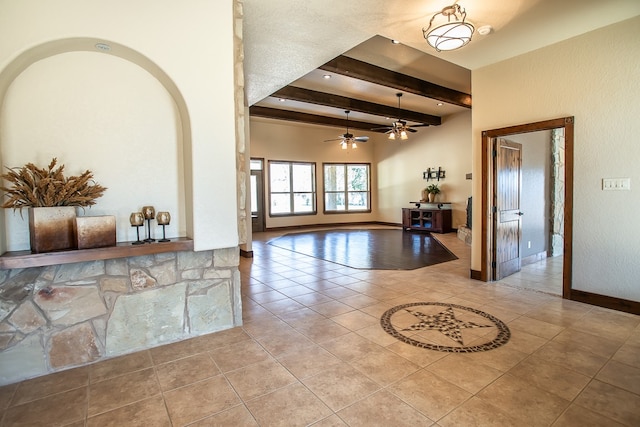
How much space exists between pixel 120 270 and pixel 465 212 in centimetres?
931

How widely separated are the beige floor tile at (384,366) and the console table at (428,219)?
7.94 m

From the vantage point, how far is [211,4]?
277cm

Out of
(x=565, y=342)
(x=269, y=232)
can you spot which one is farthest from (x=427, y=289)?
(x=269, y=232)

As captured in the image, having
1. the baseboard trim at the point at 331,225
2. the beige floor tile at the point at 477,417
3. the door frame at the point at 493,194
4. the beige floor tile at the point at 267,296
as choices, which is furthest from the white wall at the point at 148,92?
the baseboard trim at the point at 331,225

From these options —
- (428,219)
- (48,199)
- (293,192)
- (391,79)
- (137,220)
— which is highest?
(391,79)

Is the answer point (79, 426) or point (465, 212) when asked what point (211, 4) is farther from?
point (465, 212)

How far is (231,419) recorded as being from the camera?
1.79 m

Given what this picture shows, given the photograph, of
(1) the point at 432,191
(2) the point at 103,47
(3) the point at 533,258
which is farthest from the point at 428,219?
(2) the point at 103,47

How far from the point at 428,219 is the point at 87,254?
936 cm

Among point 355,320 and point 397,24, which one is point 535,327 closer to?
point 355,320

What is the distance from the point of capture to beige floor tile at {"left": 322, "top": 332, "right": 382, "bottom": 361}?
97.3 inches

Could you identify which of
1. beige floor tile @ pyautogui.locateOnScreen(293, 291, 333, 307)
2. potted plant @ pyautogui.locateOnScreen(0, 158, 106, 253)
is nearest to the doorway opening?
beige floor tile @ pyautogui.locateOnScreen(293, 291, 333, 307)

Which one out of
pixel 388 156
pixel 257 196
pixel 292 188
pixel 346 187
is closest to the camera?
pixel 257 196

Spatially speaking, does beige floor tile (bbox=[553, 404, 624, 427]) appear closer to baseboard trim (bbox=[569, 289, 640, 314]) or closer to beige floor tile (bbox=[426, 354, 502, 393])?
beige floor tile (bbox=[426, 354, 502, 393])
